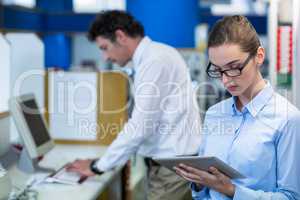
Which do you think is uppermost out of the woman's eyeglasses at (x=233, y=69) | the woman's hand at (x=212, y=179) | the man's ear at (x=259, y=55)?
the man's ear at (x=259, y=55)

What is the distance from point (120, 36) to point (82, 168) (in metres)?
0.75

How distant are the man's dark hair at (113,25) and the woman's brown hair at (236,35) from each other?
96 cm

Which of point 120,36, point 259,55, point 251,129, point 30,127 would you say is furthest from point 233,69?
point 30,127

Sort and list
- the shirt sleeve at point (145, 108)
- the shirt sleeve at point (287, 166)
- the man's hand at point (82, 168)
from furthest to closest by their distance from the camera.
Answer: the man's hand at point (82, 168) < the shirt sleeve at point (145, 108) < the shirt sleeve at point (287, 166)

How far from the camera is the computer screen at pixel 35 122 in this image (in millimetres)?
2432

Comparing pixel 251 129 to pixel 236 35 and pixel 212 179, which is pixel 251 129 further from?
pixel 236 35

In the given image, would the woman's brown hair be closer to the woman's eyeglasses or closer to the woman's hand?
the woman's eyeglasses

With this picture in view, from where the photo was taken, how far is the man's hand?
2.37m

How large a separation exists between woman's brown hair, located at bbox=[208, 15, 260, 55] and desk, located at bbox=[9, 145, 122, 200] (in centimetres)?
101

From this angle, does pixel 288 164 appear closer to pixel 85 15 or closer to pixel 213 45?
pixel 213 45

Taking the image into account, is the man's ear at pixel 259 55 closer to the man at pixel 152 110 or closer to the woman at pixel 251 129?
the woman at pixel 251 129

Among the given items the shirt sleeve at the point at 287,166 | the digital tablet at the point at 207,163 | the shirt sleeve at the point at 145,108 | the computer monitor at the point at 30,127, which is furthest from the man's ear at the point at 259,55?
the computer monitor at the point at 30,127

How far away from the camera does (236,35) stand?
1.48 metres

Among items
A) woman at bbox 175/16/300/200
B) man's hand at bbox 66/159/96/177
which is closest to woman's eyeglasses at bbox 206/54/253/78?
woman at bbox 175/16/300/200
